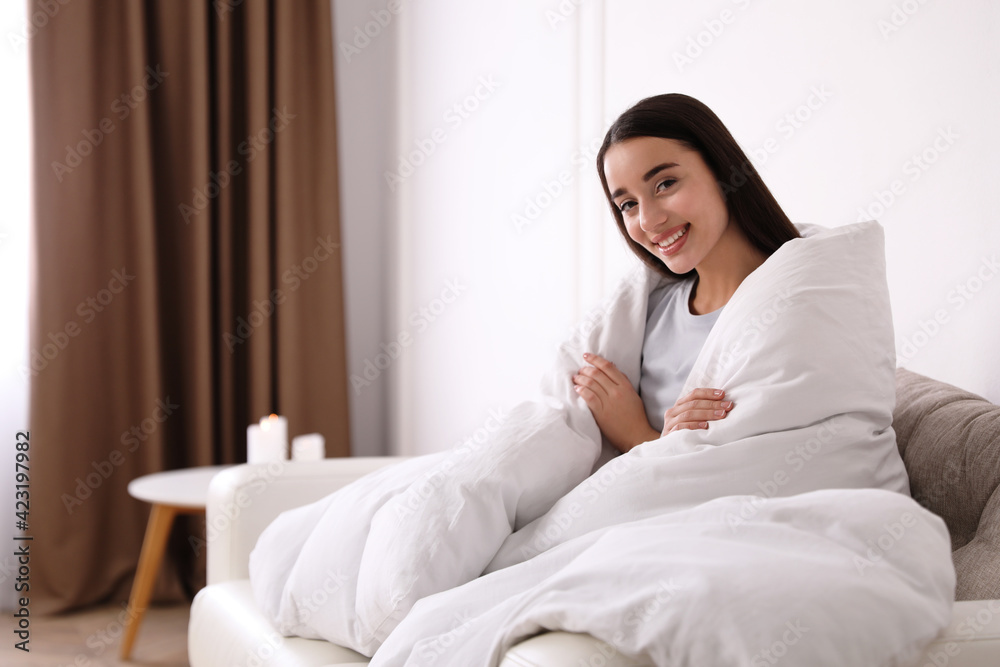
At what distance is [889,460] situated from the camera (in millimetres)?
1006

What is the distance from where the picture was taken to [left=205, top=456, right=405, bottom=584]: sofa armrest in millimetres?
1473

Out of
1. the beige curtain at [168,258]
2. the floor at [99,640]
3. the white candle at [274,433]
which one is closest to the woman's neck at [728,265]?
the white candle at [274,433]

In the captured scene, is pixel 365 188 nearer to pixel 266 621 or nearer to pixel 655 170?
pixel 655 170

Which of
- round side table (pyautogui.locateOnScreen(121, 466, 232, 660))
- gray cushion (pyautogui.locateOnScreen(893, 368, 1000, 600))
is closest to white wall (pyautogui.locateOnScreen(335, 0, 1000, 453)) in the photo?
gray cushion (pyautogui.locateOnScreen(893, 368, 1000, 600))

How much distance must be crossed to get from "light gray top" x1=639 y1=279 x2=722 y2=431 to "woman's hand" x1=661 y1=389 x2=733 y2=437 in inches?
7.8

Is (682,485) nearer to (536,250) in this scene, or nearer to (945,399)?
(945,399)

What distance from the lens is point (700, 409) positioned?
1.06m

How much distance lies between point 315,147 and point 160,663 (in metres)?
1.68

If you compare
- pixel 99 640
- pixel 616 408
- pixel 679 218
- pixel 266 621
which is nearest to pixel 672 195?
pixel 679 218

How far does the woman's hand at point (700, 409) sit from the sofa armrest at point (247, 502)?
27.9 inches

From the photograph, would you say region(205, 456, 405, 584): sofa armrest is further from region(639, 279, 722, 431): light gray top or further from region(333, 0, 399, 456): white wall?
region(333, 0, 399, 456): white wall

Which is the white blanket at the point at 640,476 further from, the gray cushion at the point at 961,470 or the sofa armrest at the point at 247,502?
the sofa armrest at the point at 247,502

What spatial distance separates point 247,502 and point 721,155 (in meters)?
0.93

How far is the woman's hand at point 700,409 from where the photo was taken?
3.42ft
